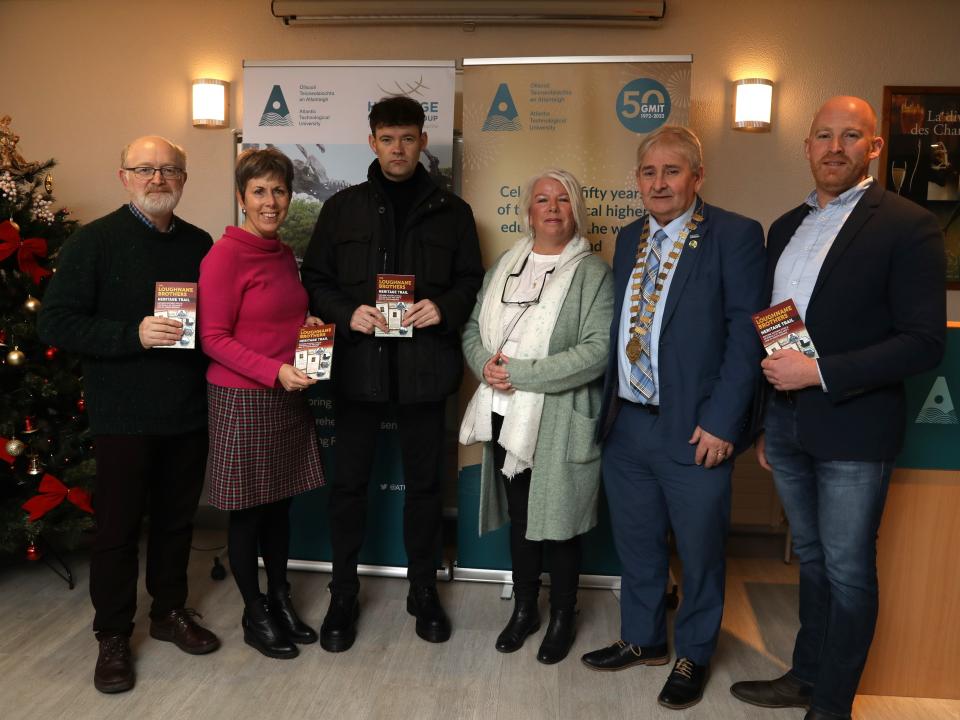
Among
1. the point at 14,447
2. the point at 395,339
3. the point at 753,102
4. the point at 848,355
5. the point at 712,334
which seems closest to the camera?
the point at 848,355

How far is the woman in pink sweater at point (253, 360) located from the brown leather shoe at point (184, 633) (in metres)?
0.26

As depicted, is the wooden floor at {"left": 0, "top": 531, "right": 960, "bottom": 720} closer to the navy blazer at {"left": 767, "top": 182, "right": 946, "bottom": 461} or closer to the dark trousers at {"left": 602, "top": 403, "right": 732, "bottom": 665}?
the dark trousers at {"left": 602, "top": 403, "right": 732, "bottom": 665}

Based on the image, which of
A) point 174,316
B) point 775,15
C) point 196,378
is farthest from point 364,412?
point 775,15

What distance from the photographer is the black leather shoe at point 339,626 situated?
2748 millimetres

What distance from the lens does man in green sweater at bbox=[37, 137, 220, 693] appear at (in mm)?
2355

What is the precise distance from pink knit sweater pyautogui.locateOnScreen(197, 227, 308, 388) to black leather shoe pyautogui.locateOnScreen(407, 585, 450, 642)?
3.26 ft

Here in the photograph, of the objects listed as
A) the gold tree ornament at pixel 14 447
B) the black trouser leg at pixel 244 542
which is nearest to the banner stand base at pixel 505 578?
the black trouser leg at pixel 244 542

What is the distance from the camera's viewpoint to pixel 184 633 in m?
2.72

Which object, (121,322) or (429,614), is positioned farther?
(429,614)

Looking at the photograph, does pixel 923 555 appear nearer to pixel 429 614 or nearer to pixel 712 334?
pixel 712 334

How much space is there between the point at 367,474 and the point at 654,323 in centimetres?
115

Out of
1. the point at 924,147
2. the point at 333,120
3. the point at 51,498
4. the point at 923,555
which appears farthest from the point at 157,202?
the point at 924,147

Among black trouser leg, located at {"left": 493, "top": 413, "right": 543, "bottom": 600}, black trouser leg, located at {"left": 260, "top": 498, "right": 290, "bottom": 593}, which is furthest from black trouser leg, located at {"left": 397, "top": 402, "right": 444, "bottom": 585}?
black trouser leg, located at {"left": 260, "top": 498, "right": 290, "bottom": 593}

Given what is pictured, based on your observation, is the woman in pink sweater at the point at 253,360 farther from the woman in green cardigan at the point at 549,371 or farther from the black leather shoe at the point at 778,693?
the black leather shoe at the point at 778,693
